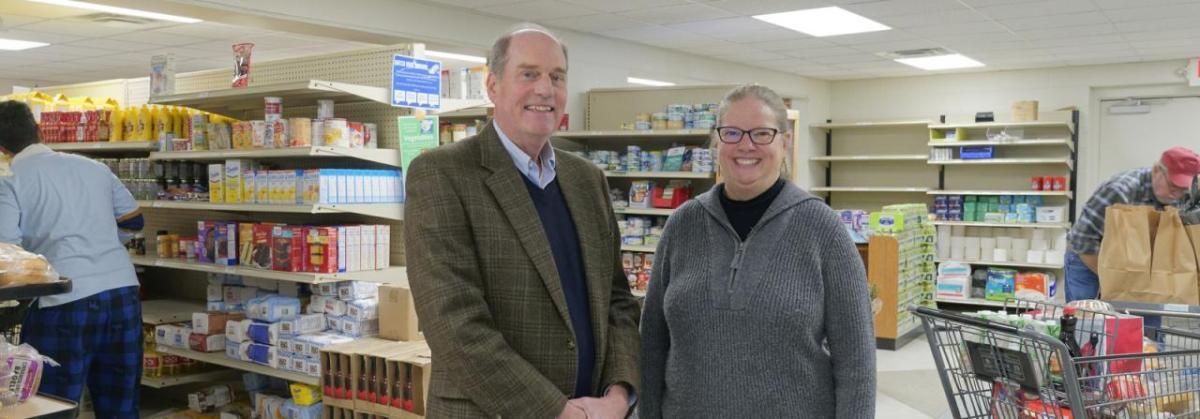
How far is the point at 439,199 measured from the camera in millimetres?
1748

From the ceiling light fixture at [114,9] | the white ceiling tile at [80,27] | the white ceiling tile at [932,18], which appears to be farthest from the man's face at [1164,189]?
the white ceiling tile at [80,27]

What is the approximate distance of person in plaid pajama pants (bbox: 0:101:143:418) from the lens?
12.5 ft

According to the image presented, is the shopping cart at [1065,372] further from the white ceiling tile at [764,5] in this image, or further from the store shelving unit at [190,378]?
the white ceiling tile at [764,5]

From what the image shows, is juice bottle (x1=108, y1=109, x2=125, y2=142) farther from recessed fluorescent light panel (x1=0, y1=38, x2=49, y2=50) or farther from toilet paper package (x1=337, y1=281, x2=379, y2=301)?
recessed fluorescent light panel (x1=0, y1=38, x2=49, y2=50)

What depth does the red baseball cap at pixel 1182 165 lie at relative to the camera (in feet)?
11.9

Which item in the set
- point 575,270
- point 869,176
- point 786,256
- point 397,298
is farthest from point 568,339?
point 869,176

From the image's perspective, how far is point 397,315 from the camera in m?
4.32

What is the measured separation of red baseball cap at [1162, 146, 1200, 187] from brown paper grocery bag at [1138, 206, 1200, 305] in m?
0.58

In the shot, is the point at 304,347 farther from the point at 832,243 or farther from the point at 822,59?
the point at 822,59

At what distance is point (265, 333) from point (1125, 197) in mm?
4257

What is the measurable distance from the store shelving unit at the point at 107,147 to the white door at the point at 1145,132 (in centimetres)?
1065

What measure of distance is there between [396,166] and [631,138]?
3357 millimetres

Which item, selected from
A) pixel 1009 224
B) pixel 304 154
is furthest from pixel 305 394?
pixel 1009 224

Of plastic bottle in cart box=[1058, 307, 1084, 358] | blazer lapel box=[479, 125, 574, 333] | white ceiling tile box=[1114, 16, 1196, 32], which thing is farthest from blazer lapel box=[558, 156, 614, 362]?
white ceiling tile box=[1114, 16, 1196, 32]
